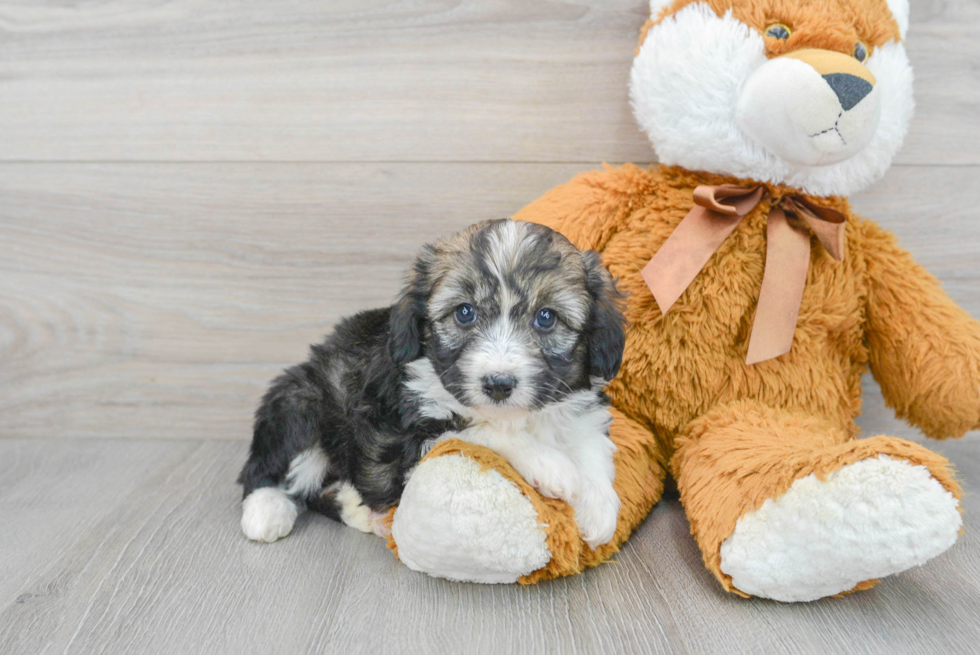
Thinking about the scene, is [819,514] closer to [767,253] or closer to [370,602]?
[767,253]

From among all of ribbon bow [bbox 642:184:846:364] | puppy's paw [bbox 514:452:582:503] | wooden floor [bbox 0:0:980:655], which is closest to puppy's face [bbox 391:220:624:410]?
puppy's paw [bbox 514:452:582:503]

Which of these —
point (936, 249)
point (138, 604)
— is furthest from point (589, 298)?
point (936, 249)

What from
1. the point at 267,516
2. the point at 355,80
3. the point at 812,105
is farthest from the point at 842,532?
the point at 355,80

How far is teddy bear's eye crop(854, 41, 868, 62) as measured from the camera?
65.8 inches

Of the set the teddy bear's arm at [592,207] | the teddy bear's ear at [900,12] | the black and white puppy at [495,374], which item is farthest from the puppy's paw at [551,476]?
the teddy bear's ear at [900,12]

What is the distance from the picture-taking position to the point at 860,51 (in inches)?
66.1

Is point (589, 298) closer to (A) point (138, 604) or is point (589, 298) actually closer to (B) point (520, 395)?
(B) point (520, 395)

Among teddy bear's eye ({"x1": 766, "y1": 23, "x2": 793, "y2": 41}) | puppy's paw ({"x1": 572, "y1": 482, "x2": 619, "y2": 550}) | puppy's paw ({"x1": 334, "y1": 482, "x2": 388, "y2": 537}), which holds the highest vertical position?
teddy bear's eye ({"x1": 766, "y1": 23, "x2": 793, "y2": 41})

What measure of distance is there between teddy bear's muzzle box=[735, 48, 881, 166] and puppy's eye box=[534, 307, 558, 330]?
0.70 meters

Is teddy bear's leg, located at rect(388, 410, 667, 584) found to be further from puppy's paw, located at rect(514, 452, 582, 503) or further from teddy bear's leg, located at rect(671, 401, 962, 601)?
teddy bear's leg, located at rect(671, 401, 962, 601)

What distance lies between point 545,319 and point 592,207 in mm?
548

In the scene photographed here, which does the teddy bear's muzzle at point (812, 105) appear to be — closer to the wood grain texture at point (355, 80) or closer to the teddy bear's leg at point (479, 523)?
the wood grain texture at point (355, 80)

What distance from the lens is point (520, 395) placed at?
1.30 meters

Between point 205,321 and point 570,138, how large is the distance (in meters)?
1.32
